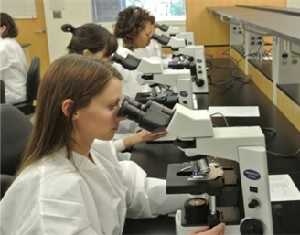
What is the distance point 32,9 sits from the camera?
18.4 feet

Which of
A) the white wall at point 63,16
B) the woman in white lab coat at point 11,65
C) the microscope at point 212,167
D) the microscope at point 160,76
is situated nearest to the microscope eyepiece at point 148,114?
the microscope at point 212,167

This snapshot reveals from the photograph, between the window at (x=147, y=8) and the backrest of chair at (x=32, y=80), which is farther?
the window at (x=147, y=8)

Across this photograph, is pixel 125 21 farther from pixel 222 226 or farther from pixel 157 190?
pixel 222 226

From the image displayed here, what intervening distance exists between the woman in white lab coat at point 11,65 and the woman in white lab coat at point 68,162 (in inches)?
108

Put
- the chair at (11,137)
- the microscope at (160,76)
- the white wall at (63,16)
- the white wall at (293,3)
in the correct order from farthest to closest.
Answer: the white wall at (63,16), the white wall at (293,3), the microscope at (160,76), the chair at (11,137)

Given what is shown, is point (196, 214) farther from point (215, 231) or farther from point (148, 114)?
point (148, 114)

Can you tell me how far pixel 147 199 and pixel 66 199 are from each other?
47 centimetres

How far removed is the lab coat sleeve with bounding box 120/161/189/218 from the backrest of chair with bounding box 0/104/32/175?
643 mm

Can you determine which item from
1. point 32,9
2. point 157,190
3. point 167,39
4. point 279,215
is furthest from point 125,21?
point 32,9

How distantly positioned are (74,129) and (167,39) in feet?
7.53

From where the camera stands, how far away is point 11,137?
1812 millimetres

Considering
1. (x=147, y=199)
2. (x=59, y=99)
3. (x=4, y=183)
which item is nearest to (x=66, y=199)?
(x=59, y=99)

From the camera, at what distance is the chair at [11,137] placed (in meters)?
1.78

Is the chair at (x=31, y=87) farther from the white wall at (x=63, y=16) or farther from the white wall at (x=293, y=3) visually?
the white wall at (x=293, y=3)
